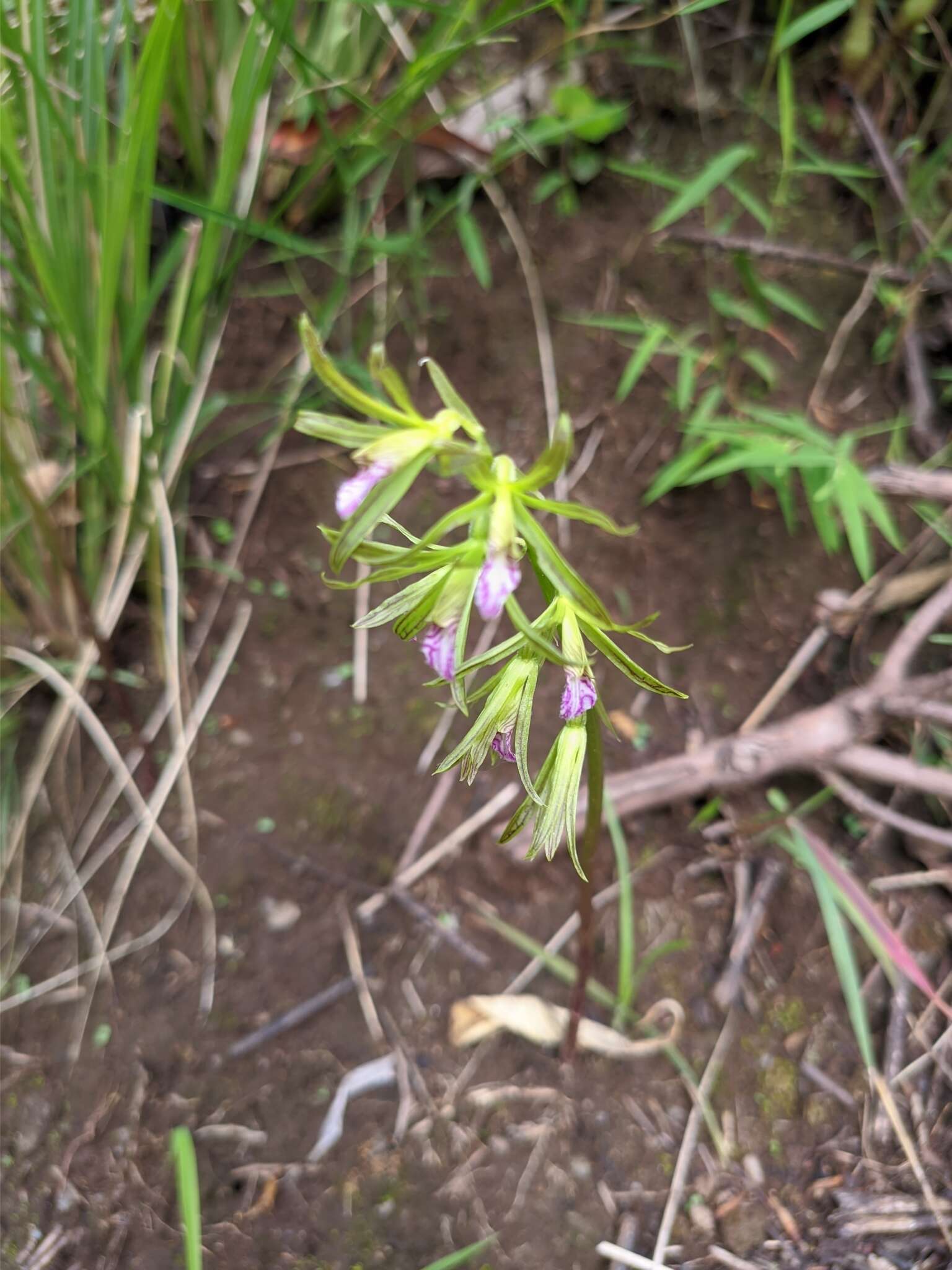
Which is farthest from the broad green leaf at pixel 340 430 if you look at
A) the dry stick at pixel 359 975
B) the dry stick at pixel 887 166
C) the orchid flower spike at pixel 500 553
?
the dry stick at pixel 887 166

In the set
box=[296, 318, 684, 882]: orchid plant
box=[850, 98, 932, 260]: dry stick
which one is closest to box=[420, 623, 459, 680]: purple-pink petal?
box=[296, 318, 684, 882]: orchid plant

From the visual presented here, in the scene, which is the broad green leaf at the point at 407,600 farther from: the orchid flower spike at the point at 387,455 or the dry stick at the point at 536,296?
the dry stick at the point at 536,296

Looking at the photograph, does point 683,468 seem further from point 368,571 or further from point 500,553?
point 500,553

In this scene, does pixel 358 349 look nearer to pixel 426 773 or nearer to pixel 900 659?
pixel 426 773

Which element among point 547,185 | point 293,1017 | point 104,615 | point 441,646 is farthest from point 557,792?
point 547,185

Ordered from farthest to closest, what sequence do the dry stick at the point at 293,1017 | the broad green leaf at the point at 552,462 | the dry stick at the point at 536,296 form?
the dry stick at the point at 536,296 → the dry stick at the point at 293,1017 → the broad green leaf at the point at 552,462
